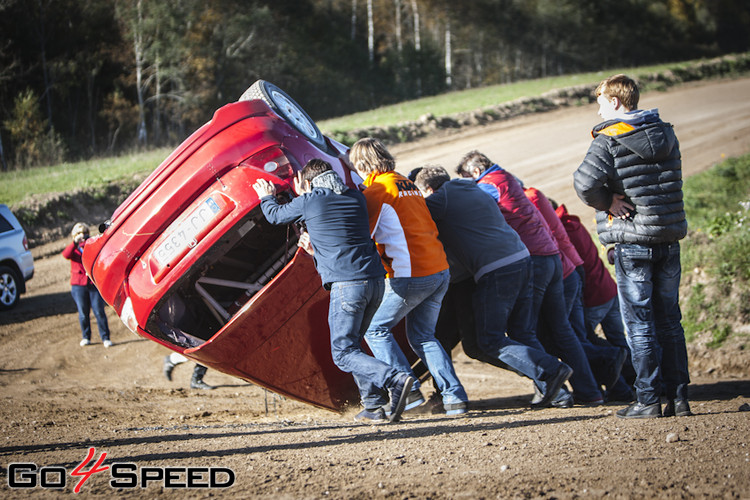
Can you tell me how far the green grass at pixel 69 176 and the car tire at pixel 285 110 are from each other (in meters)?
10.5

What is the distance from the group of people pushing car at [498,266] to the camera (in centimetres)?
445

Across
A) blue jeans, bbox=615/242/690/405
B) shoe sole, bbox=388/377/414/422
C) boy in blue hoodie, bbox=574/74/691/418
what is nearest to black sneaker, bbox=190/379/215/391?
shoe sole, bbox=388/377/414/422

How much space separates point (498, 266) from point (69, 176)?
13.9m

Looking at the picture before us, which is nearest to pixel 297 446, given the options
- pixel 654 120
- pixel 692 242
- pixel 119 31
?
pixel 654 120

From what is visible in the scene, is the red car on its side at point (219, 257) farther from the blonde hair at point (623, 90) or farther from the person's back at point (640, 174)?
the blonde hair at point (623, 90)

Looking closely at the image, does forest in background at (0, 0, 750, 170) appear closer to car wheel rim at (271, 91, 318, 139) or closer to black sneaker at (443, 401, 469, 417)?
car wheel rim at (271, 91, 318, 139)

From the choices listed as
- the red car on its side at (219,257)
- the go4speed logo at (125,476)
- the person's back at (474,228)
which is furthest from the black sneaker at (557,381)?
the go4speed logo at (125,476)

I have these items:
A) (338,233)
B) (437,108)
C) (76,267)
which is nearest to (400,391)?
(338,233)

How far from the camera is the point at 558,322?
587 cm

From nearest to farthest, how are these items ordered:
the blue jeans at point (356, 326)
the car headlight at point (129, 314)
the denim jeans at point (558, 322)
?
the blue jeans at point (356, 326) < the car headlight at point (129, 314) < the denim jeans at point (558, 322)

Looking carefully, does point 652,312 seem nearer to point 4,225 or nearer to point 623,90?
point 623,90

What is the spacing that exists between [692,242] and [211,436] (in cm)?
663

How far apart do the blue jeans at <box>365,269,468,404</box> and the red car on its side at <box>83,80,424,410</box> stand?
438 millimetres

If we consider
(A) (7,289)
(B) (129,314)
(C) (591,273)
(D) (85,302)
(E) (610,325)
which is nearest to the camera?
(B) (129,314)
